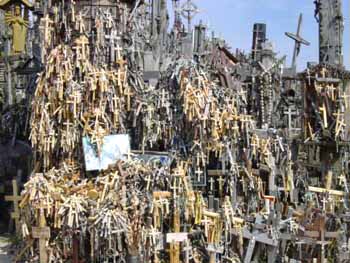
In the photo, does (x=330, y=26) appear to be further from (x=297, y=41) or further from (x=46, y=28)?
(x=46, y=28)

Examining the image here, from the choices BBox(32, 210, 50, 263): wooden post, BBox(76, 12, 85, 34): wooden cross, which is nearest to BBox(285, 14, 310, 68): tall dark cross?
BBox(76, 12, 85, 34): wooden cross

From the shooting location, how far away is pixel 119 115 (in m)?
11.2

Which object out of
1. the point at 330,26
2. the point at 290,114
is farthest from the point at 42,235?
the point at 330,26

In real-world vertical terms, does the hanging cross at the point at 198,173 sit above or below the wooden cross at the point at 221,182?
above

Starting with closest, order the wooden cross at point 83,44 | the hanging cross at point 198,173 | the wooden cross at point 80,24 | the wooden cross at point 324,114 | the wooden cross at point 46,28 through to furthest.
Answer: the hanging cross at point 198,173 < the wooden cross at point 83,44 < the wooden cross at point 80,24 < the wooden cross at point 46,28 < the wooden cross at point 324,114

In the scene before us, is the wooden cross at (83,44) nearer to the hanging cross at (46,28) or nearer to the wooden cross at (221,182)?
the hanging cross at (46,28)

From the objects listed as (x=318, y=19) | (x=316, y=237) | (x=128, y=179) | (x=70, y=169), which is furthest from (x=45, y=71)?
(x=318, y=19)

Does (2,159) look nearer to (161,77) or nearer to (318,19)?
(161,77)

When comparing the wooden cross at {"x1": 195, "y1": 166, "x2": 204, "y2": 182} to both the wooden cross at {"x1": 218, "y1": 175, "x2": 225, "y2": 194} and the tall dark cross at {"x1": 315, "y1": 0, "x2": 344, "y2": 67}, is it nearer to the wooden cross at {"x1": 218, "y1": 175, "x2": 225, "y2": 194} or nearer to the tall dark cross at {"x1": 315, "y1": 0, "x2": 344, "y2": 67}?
the wooden cross at {"x1": 218, "y1": 175, "x2": 225, "y2": 194}

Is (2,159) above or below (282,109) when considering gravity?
below

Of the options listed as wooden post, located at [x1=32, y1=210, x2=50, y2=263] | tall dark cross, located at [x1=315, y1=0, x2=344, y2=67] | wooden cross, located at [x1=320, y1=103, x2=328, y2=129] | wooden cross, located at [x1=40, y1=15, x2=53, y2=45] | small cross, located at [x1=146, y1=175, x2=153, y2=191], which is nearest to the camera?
wooden post, located at [x1=32, y1=210, x2=50, y2=263]

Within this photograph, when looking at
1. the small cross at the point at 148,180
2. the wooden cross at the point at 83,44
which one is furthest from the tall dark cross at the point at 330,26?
the small cross at the point at 148,180

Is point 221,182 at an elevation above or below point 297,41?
below

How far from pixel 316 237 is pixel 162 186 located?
2.64 meters
